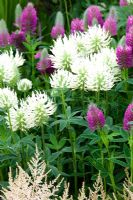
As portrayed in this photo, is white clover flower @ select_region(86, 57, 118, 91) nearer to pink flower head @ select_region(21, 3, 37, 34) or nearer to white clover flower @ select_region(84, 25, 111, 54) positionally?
white clover flower @ select_region(84, 25, 111, 54)

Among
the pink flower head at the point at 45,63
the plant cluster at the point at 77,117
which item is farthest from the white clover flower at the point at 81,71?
the pink flower head at the point at 45,63

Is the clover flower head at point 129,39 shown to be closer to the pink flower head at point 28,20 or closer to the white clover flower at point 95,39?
the white clover flower at point 95,39

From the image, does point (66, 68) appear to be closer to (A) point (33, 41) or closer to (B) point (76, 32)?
(B) point (76, 32)

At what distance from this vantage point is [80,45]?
284 centimetres

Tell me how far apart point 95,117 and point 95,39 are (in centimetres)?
65

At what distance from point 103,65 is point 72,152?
0.39 m

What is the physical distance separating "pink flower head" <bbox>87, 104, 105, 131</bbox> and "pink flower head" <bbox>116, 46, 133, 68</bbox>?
1.22ft

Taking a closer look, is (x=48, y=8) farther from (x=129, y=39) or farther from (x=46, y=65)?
(x=129, y=39)

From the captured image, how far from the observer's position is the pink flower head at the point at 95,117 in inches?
88.3

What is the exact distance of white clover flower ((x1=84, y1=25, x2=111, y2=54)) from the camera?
279 cm

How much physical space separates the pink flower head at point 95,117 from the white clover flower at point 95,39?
611mm

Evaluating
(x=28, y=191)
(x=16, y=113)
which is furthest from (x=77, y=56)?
(x=28, y=191)

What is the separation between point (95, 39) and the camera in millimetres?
2793

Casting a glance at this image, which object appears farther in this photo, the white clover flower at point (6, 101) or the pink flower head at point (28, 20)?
the pink flower head at point (28, 20)
